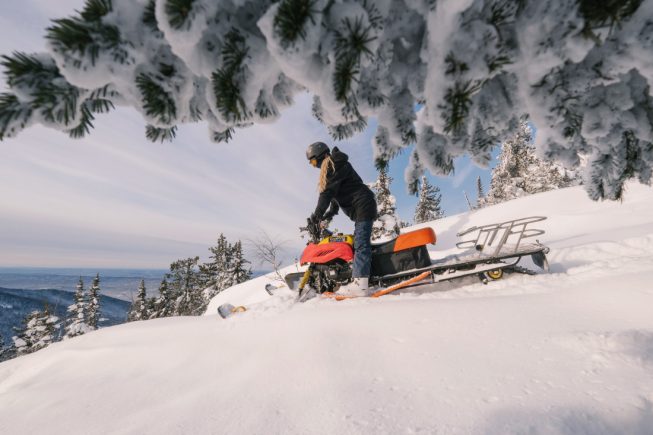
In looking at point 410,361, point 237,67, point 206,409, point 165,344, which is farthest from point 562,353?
point 165,344

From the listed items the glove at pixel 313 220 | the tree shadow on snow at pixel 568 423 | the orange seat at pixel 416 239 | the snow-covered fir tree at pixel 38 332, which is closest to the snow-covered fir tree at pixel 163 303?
the snow-covered fir tree at pixel 38 332

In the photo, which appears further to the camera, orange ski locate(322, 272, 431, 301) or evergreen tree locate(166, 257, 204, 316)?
evergreen tree locate(166, 257, 204, 316)

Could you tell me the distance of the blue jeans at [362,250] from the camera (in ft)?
14.3

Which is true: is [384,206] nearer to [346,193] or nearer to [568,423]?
[346,193]

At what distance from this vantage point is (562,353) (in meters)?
2.05

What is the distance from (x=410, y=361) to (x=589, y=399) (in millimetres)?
1014

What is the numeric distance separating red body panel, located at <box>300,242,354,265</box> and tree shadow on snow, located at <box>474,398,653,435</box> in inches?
130

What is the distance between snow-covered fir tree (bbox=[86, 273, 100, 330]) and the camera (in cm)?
2939

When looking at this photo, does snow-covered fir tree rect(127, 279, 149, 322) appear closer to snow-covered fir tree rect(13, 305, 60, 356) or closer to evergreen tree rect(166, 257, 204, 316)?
evergreen tree rect(166, 257, 204, 316)

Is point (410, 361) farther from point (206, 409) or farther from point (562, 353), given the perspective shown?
point (206, 409)

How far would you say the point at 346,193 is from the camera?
14.6 feet

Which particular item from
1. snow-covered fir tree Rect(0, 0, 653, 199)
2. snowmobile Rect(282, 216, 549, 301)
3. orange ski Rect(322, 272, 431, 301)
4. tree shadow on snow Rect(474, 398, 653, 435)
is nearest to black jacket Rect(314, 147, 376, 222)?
snowmobile Rect(282, 216, 549, 301)

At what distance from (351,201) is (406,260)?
1.31m

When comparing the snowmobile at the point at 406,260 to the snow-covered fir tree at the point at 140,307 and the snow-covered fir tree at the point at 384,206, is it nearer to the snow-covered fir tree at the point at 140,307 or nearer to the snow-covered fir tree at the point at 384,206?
the snow-covered fir tree at the point at 384,206
